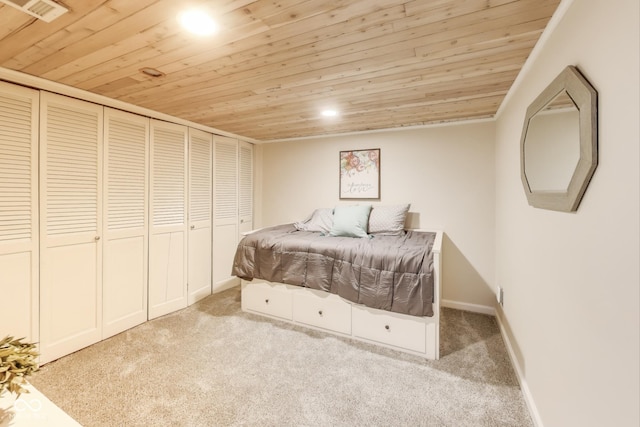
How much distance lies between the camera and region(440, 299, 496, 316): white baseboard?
3.02 m

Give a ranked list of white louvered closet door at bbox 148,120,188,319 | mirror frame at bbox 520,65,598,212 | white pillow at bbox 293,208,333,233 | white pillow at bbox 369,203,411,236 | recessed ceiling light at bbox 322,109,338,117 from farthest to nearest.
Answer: white pillow at bbox 293,208,333,233 → white pillow at bbox 369,203,411,236 → white louvered closet door at bbox 148,120,188,319 → recessed ceiling light at bbox 322,109,338,117 → mirror frame at bbox 520,65,598,212

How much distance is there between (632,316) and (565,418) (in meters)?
0.73

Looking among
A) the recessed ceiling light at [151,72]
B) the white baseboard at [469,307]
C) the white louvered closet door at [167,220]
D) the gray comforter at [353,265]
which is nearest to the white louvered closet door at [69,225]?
the white louvered closet door at [167,220]

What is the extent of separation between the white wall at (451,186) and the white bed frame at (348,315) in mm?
307

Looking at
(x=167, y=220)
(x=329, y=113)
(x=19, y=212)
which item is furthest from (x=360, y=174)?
(x=19, y=212)

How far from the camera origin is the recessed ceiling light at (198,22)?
1300mm

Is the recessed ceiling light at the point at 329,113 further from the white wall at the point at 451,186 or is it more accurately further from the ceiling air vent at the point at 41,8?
the ceiling air vent at the point at 41,8

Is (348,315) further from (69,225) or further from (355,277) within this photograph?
(69,225)

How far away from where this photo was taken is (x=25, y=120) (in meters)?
2.03

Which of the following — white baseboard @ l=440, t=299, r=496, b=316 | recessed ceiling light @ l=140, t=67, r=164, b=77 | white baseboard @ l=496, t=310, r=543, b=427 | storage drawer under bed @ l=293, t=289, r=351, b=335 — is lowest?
white baseboard @ l=496, t=310, r=543, b=427

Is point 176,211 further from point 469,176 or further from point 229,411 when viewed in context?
point 469,176

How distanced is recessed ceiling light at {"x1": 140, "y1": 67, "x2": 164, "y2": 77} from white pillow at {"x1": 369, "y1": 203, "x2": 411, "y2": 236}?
2.42 metres

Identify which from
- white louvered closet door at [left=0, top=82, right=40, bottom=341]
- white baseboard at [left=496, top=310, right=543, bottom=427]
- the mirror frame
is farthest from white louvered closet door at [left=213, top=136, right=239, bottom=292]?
the mirror frame

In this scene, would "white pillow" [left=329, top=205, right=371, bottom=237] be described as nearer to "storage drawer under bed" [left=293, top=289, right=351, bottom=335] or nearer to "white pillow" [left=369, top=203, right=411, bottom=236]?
"white pillow" [left=369, top=203, right=411, bottom=236]
